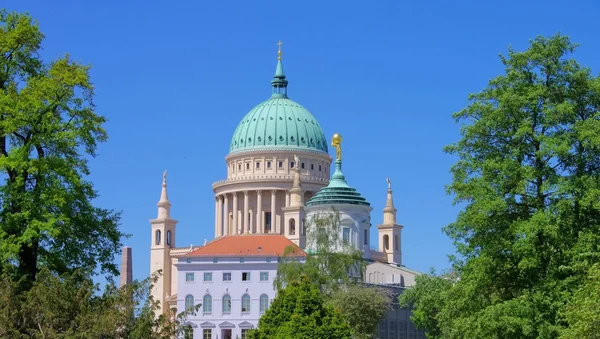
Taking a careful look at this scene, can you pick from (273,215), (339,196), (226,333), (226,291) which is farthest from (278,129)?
(226,333)

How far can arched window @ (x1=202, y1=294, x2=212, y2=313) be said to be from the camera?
115m

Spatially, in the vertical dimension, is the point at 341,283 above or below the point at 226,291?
below

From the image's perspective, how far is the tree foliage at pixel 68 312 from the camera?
1436 inches

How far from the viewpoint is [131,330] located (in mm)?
37938

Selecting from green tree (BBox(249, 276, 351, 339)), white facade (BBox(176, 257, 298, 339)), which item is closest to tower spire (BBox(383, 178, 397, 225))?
white facade (BBox(176, 257, 298, 339))

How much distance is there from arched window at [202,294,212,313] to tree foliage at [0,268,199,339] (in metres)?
76.8

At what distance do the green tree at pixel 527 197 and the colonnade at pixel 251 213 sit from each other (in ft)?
344

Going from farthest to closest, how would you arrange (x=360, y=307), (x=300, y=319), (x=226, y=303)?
(x=226, y=303) → (x=360, y=307) → (x=300, y=319)

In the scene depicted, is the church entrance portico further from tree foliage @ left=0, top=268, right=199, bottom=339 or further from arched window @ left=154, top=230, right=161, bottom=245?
tree foliage @ left=0, top=268, right=199, bottom=339

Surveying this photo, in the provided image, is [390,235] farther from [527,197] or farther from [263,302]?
[527,197]

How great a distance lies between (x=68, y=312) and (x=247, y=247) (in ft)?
273

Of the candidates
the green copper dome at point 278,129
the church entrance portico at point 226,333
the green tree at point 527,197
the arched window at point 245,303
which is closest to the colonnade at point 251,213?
the green copper dome at point 278,129

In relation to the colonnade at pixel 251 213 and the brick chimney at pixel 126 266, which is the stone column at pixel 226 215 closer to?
the colonnade at pixel 251 213

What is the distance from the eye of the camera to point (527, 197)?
147ft
